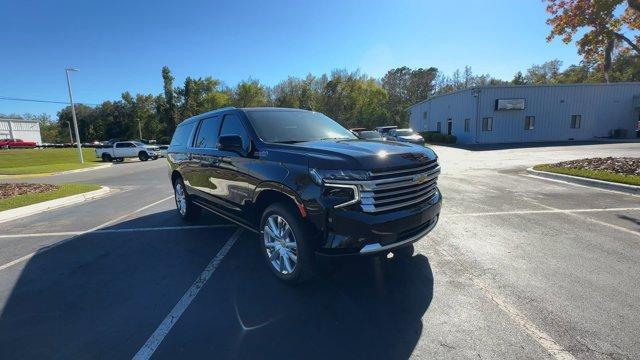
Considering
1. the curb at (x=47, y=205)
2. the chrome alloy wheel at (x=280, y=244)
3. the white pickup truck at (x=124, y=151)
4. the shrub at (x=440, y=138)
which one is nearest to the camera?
the chrome alloy wheel at (x=280, y=244)

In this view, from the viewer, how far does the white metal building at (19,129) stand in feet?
266

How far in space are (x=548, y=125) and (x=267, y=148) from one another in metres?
36.2

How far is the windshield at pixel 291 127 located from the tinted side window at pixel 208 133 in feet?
2.84

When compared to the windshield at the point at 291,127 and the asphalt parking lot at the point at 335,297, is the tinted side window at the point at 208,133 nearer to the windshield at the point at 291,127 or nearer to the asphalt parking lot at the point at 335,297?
the windshield at the point at 291,127

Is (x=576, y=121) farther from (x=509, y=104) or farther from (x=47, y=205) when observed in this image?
(x=47, y=205)

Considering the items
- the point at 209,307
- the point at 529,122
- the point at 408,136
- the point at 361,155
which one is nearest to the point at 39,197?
the point at 209,307

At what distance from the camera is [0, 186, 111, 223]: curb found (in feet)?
26.6

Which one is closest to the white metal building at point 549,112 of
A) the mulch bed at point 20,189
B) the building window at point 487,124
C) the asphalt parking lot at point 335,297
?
the building window at point 487,124

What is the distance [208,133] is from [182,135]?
1.52 metres

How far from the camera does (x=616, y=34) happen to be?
13.0m

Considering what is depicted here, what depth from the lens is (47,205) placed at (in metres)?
9.17

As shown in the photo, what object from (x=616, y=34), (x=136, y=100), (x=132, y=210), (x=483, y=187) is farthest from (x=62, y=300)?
(x=136, y=100)

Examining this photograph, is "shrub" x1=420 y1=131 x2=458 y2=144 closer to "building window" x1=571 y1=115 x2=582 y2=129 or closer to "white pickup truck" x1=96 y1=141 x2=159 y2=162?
"building window" x1=571 y1=115 x2=582 y2=129

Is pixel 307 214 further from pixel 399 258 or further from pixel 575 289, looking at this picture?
pixel 575 289
